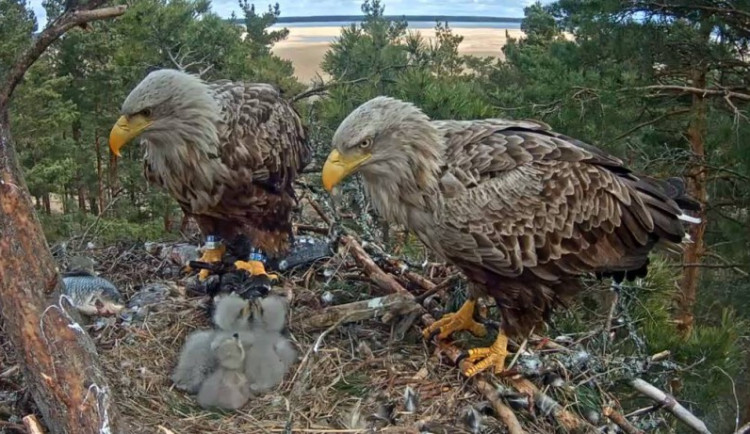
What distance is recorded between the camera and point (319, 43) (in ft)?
51.3

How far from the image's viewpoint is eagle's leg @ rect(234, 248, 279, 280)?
4.24m

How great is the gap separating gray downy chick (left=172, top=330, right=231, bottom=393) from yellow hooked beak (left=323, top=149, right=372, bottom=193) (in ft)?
3.17

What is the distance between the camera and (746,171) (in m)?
7.42

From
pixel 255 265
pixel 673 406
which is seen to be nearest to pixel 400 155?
pixel 255 265

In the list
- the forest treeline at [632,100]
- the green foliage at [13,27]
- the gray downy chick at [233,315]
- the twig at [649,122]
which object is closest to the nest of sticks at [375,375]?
the gray downy chick at [233,315]

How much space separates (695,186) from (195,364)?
21.9 ft

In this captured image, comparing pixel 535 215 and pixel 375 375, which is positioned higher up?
pixel 535 215

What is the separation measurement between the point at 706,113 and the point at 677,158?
0.71 m

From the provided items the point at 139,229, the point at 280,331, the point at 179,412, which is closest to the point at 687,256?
the point at 280,331

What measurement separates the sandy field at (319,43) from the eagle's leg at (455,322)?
1100cm

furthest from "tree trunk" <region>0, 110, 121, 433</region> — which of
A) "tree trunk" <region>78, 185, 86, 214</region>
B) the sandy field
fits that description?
the sandy field

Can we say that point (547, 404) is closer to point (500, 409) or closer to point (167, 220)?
point (500, 409)

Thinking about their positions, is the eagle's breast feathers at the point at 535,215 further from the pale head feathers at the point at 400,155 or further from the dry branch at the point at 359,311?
the dry branch at the point at 359,311

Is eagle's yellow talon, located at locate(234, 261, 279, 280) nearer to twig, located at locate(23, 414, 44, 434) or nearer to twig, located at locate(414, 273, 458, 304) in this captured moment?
twig, located at locate(414, 273, 458, 304)
